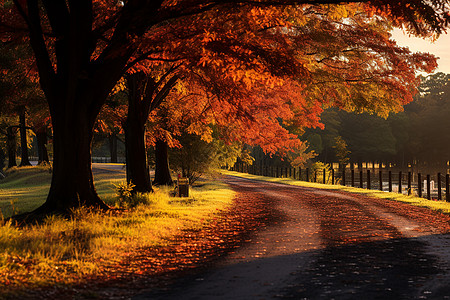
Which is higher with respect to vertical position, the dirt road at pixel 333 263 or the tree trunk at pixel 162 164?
the tree trunk at pixel 162 164

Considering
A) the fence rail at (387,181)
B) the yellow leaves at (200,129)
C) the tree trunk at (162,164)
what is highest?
the yellow leaves at (200,129)

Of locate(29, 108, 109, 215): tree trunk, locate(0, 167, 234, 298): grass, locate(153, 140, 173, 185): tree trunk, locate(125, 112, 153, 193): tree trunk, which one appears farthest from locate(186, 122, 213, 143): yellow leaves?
locate(29, 108, 109, 215): tree trunk

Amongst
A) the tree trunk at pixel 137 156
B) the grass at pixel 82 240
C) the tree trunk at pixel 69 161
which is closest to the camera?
the grass at pixel 82 240

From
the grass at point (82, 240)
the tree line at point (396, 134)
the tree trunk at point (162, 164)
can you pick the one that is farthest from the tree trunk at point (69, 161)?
the tree line at point (396, 134)

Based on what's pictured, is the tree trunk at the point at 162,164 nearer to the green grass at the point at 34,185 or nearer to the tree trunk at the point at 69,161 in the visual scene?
the green grass at the point at 34,185

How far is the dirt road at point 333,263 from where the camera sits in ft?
21.7

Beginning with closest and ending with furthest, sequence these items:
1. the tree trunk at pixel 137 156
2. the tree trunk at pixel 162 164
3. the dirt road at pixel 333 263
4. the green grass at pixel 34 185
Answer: the dirt road at pixel 333 263 < the tree trunk at pixel 137 156 < the green grass at pixel 34 185 < the tree trunk at pixel 162 164

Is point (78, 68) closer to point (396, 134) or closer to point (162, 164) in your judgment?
point (162, 164)

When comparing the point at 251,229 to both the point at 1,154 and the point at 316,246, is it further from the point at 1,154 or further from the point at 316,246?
the point at 1,154

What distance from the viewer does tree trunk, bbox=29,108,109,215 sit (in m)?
13.5

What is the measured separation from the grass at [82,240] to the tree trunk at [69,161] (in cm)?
62

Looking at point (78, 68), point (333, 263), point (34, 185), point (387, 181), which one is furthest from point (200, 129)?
point (387, 181)

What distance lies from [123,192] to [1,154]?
183ft

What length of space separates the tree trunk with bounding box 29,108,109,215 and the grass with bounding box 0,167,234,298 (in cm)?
62
